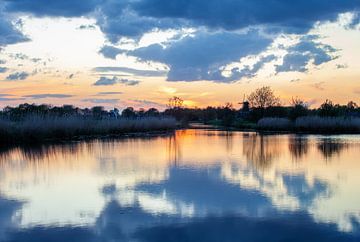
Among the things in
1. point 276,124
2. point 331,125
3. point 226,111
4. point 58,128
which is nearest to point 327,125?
point 331,125

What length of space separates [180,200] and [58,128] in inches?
552

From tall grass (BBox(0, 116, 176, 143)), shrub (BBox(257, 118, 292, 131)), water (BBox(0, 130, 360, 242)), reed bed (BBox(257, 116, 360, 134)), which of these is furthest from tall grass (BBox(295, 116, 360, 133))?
water (BBox(0, 130, 360, 242))

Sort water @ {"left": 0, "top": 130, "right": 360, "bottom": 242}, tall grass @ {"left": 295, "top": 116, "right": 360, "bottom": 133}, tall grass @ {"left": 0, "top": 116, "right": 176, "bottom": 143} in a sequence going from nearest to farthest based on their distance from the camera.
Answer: water @ {"left": 0, "top": 130, "right": 360, "bottom": 242} < tall grass @ {"left": 0, "top": 116, "right": 176, "bottom": 143} < tall grass @ {"left": 295, "top": 116, "right": 360, "bottom": 133}

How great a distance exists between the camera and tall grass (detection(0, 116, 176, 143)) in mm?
17031

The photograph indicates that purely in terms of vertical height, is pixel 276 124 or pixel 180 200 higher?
pixel 276 124

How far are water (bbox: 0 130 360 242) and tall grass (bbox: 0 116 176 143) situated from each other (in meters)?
5.87

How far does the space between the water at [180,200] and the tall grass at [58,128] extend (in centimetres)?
587

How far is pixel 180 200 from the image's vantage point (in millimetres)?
6660

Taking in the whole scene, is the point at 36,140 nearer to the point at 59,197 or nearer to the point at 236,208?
the point at 59,197

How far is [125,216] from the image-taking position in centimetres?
570

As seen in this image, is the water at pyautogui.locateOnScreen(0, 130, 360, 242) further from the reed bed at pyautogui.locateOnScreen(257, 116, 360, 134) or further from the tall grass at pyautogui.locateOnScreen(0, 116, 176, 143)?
the reed bed at pyautogui.locateOnScreen(257, 116, 360, 134)

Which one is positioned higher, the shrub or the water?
the shrub

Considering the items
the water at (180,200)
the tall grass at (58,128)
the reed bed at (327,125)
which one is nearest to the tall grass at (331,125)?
the reed bed at (327,125)

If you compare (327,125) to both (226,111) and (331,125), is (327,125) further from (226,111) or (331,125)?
(226,111)
